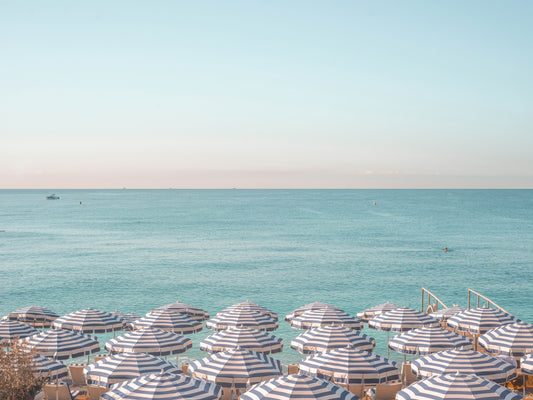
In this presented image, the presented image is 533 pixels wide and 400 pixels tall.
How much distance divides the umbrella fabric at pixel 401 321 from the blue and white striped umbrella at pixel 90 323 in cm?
1035

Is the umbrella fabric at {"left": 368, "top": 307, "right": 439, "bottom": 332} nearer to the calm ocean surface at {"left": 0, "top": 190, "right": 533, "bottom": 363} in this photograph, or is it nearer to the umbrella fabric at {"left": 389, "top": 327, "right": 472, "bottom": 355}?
the umbrella fabric at {"left": 389, "top": 327, "right": 472, "bottom": 355}

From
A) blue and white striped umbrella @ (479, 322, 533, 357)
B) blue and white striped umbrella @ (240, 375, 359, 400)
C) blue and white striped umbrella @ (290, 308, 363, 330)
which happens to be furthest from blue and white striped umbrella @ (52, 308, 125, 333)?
blue and white striped umbrella @ (479, 322, 533, 357)

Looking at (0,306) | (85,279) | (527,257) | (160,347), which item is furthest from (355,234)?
(160,347)

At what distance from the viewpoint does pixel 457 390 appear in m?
11.0

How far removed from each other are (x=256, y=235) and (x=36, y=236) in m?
37.5

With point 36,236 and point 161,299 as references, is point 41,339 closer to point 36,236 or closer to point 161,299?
point 161,299

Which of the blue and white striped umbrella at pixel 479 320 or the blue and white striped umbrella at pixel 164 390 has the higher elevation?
the blue and white striped umbrella at pixel 164 390

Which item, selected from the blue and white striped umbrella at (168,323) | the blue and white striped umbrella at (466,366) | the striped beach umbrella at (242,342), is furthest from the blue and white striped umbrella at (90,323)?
the blue and white striped umbrella at (466,366)

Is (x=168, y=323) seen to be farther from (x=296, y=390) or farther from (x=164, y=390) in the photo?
(x=296, y=390)

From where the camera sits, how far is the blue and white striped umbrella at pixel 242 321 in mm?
20125

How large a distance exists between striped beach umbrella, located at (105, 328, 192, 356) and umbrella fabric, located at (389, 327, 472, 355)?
7.26 metres

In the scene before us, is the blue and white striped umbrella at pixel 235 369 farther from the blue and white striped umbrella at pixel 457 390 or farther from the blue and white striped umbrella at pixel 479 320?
the blue and white striped umbrella at pixel 479 320

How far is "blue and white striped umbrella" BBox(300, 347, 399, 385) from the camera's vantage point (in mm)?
13945

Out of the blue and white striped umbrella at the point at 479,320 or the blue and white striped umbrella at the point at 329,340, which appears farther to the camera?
the blue and white striped umbrella at the point at 479,320
